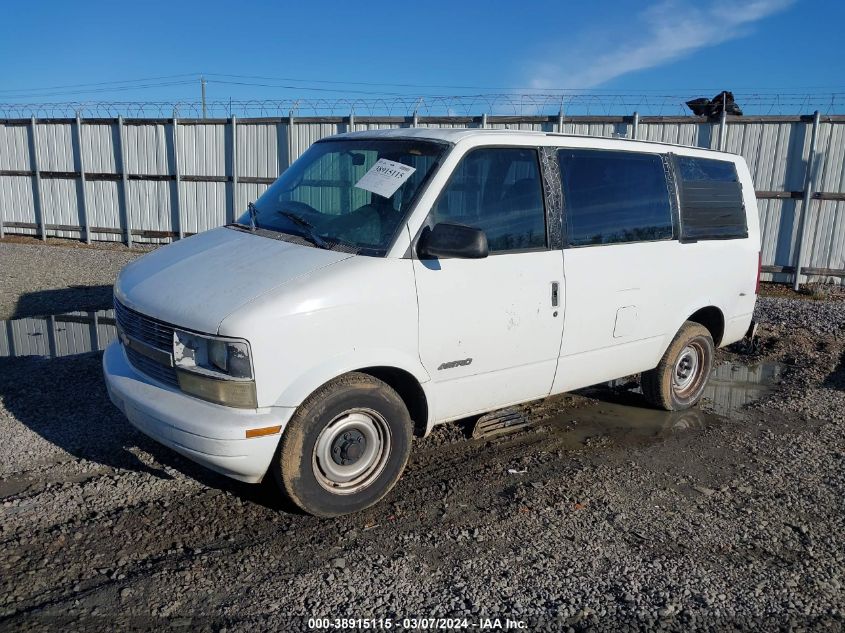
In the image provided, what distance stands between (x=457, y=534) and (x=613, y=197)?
105 inches

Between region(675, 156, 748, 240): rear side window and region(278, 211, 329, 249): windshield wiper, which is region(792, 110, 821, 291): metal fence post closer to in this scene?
region(675, 156, 748, 240): rear side window

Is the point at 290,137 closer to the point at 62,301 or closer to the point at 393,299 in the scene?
the point at 62,301

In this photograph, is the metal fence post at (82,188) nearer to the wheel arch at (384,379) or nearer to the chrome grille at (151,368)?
the chrome grille at (151,368)

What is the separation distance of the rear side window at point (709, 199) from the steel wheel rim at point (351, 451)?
3.05 metres

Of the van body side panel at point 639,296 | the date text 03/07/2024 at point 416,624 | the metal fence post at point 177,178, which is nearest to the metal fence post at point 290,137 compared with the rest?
the metal fence post at point 177,178

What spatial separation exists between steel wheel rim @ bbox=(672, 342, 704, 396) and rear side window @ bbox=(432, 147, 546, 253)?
7.21ft

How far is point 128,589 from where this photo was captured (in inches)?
125

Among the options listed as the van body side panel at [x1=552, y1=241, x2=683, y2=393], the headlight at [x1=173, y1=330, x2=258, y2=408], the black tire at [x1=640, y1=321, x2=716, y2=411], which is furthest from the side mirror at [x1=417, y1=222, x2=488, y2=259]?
the black tire at [x1=640, y1=321, x2=716, y2=411]

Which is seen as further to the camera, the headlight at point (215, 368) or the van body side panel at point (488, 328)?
the van body side panel at point (488, 328)

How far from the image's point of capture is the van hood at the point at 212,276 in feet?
11.6

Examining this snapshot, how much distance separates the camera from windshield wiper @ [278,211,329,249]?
4.03 metres

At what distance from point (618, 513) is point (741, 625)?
1.06 m

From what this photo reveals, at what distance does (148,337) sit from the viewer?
381 centimetres

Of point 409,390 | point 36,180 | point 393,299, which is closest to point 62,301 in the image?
point 409,390
